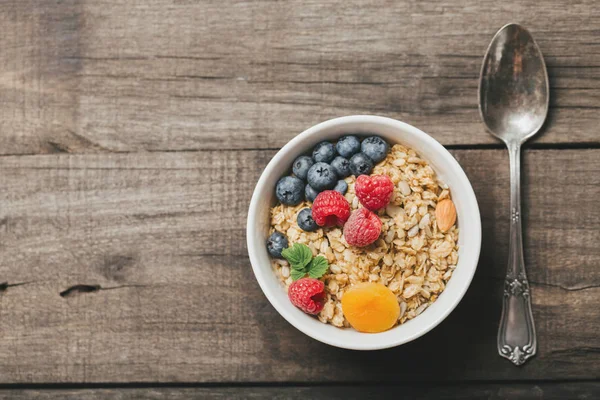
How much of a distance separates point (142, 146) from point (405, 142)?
55 cm

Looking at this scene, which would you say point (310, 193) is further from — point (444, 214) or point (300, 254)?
point (444, 214)

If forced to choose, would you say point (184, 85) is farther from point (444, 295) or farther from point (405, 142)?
point (444, 295)

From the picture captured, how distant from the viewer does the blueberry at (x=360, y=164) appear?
1089 mm

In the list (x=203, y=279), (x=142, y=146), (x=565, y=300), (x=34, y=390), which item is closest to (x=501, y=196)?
(x=565, y=300)

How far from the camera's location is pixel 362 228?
1.01 meters

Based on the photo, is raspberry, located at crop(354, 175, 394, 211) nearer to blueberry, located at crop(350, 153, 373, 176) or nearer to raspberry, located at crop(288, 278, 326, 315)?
blueberry, located at crop(350, 153, 373, 176)

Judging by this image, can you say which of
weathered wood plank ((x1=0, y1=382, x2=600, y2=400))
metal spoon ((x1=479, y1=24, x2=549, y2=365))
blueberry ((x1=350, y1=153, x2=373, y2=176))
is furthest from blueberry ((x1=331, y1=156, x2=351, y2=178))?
weathered wood plank ((x1=0, y1=382, x2=600, y2=400))

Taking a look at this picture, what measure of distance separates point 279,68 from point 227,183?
0.87ft

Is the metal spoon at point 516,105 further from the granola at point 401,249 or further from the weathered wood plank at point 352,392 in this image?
the granola at point 401,249

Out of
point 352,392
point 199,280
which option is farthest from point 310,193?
point 352,392

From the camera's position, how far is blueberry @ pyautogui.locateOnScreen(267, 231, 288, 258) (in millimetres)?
1109

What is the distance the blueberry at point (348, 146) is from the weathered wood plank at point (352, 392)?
504mm

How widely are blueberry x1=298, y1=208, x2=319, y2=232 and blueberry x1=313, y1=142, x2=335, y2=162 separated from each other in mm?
96

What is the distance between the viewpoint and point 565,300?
4.15ft
